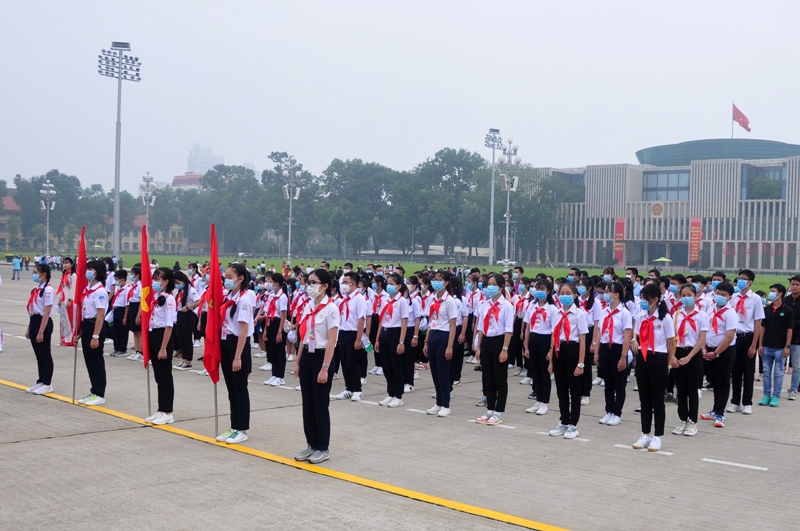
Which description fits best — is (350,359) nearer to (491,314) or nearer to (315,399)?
(491,314)

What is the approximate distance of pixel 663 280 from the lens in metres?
12.9

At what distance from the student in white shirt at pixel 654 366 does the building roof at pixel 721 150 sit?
93.8 metres

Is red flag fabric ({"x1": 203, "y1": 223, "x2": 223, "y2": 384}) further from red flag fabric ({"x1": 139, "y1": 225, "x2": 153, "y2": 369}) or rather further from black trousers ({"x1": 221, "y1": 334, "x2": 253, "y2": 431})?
red flag fabric ({"x1": 139, "y1": 225, "x2": 153, "y2": 369})

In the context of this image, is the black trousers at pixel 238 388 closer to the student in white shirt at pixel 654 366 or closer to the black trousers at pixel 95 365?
the black trousers at pixel 95 365

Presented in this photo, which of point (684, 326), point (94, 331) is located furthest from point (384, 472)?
point (94, 331)

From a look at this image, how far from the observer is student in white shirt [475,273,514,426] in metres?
9.42

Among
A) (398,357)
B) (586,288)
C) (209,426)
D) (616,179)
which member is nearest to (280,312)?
(398,357)

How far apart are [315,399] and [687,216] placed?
268 ft

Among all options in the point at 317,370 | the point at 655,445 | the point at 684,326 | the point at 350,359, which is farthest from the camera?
the point at 350,359

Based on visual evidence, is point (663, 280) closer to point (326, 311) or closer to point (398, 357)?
point (398, 357)

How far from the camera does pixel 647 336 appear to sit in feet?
26.7

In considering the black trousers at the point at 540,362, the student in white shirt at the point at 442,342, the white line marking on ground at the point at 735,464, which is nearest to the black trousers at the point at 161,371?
the student in white shirt at the point at 442,342

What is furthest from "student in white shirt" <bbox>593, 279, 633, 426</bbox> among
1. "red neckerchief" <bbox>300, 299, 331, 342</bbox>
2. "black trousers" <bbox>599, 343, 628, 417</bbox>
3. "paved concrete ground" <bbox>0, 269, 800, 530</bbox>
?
"red neckerchief" <bbox>300, 299, 331, 342</bbox>

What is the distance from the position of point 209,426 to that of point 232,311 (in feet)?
5.17
